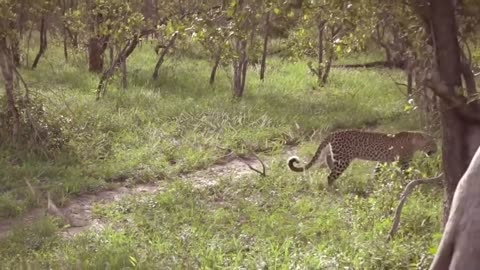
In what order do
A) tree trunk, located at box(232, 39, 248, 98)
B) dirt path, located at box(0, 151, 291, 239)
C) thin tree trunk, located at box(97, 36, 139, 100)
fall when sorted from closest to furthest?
dirt path, located at box(0, 151, 291, 239) → thin tree trunk, located at box(97, 36, 139, 100) → tree trunk, located at box(232, 39, 248, 98)

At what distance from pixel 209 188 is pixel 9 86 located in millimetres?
3011

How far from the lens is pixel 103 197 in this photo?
8.52 meters

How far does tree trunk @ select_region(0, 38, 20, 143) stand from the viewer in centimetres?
943

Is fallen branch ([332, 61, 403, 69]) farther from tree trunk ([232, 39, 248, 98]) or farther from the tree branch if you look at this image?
the tree branch

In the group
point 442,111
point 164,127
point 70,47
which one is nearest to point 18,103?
point 164,127

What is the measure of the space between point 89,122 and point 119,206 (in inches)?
134

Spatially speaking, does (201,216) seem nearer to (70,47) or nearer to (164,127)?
(164,127)

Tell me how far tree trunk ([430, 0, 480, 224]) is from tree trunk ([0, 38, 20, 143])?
19.1 ft

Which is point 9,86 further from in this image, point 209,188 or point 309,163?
point 309,163

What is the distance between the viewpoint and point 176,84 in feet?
48.0

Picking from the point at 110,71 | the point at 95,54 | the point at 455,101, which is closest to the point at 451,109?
the point at 455,101

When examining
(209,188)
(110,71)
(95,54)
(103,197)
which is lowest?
(103,197)

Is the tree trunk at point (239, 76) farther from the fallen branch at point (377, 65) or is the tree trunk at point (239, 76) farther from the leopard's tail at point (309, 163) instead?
the fallen branch at point (377, 65)

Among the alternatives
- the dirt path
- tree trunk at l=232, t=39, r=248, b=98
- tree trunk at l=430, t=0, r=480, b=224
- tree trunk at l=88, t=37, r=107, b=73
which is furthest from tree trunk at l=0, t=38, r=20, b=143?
tree trunk at l=88, t=37, r=107, b=73
